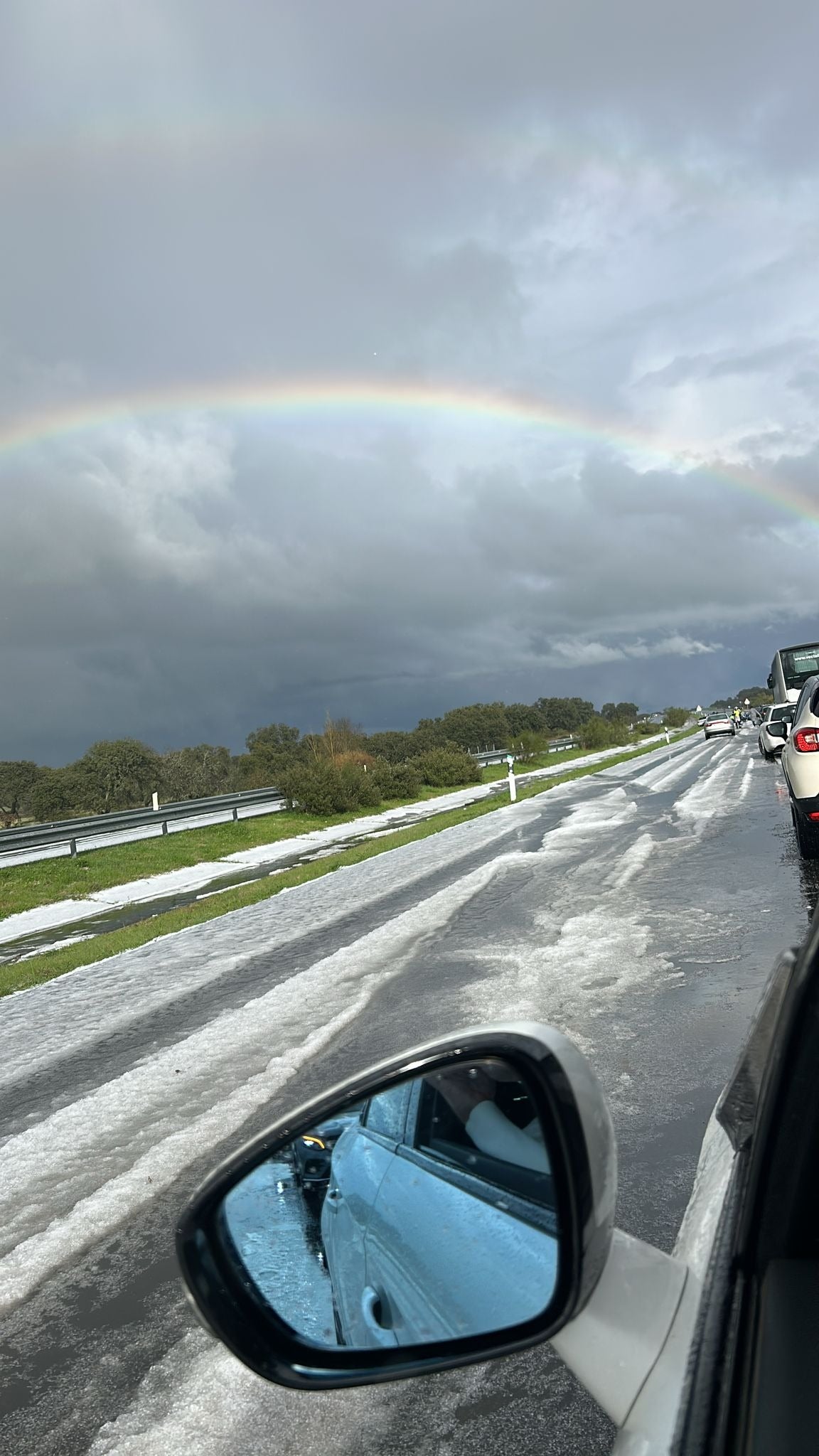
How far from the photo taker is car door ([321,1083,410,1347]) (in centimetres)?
168

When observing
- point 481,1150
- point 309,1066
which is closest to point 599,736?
point 309,1066

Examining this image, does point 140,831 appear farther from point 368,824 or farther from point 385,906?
point 385,906

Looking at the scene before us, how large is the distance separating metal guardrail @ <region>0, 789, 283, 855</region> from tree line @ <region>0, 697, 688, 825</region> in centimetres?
255

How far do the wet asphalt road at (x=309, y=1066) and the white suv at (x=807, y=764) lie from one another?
1.57 feet

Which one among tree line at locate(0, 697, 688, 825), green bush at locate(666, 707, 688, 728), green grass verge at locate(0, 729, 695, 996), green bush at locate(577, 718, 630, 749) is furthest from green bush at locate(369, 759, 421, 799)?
green bush at locate(666, 707, 688, 728)

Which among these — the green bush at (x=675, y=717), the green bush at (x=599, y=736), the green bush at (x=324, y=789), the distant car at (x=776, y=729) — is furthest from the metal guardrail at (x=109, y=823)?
the green bush at (x=675, y=717)

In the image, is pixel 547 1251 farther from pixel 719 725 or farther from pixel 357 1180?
pixel 719 725

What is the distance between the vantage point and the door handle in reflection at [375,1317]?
1530 millimetres

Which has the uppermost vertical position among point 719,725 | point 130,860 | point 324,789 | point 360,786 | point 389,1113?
point 389,1113

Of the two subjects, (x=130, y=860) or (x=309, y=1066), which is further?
(x=130, y=860)

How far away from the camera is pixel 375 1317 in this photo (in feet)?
5.16

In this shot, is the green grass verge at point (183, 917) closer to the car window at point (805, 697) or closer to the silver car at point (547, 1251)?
the car window at point (805, 697)

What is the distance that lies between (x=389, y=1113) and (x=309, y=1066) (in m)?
3.75

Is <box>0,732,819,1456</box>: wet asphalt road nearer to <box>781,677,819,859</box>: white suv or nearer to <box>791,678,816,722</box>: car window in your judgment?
<box>781,677,819,859</box>: white suv
